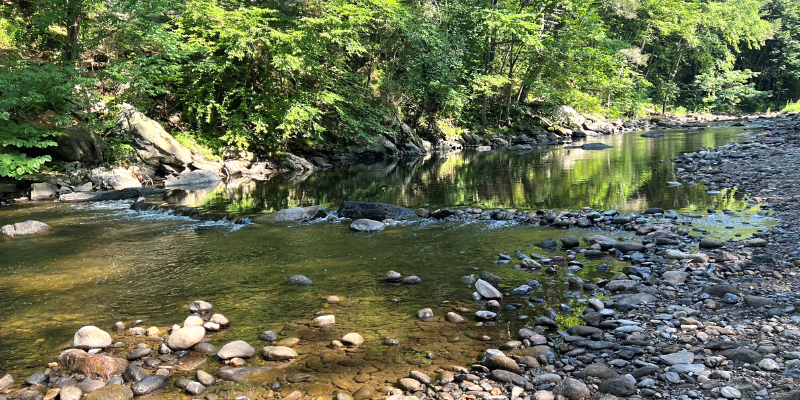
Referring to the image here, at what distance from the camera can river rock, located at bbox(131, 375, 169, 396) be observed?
368 centimetres

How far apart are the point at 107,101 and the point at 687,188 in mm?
20381

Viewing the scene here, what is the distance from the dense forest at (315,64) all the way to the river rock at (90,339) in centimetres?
1150

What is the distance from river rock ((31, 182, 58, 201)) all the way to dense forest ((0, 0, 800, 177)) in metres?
0.58

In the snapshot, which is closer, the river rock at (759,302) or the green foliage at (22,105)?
the river rock at (759,302)

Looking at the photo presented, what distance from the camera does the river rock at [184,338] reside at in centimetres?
434

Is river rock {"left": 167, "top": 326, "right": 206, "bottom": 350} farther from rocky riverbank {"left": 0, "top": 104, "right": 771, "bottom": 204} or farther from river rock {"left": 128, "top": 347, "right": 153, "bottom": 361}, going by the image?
rocky riverbank {"left": 0, "top": 104, "right": 771, "bottom": 204}

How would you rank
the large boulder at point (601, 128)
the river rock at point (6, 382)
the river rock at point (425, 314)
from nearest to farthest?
the river rock at point (6, 382) < the river rock at point (425, 314) < the large boulder at point (601, 128)

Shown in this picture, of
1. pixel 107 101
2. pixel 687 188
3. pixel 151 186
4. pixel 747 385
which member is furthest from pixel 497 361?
pixel 107 101

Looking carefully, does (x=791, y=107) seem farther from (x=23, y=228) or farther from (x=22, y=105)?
(x=23, y=228)

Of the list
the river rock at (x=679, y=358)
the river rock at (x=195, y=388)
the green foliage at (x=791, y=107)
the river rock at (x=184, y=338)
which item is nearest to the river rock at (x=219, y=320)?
the river rock at (x=184, y=338)

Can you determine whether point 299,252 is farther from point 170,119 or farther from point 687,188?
point 170,119

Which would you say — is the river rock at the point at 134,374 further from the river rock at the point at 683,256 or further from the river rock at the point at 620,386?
the river rock at the point at 683,256

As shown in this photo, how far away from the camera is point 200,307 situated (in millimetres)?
5320

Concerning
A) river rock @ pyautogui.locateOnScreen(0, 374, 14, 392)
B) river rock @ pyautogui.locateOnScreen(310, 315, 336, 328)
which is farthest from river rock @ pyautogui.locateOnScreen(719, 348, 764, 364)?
river rock @ pyautogui.locateOnScreen(0, 374, 14, 392)
